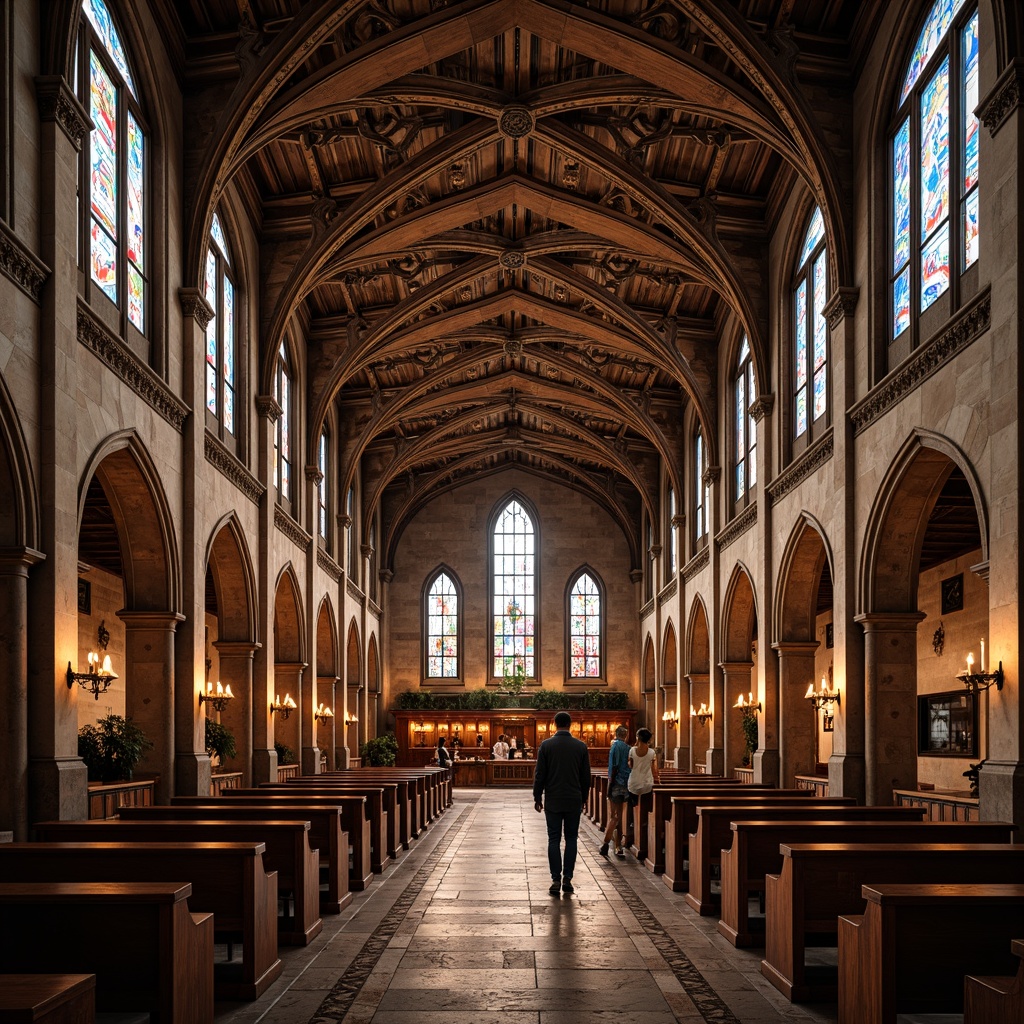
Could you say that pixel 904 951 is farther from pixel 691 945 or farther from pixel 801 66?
pixel 801 66

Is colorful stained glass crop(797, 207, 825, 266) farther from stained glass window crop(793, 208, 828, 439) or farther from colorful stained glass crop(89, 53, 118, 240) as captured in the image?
colorful stained glass crop(89, 53, 118, 240)

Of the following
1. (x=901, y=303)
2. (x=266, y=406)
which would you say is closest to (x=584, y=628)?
(x=266, y=406)

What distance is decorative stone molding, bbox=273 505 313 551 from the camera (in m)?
22.8

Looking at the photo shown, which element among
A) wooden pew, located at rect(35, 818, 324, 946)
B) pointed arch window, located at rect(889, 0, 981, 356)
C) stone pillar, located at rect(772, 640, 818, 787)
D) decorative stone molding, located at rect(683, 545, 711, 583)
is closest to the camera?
wooden pew, located at rect(35, 818, 324, 946)

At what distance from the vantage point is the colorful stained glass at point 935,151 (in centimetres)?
1339

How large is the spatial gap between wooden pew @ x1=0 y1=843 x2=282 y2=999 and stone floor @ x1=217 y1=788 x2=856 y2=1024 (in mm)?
248

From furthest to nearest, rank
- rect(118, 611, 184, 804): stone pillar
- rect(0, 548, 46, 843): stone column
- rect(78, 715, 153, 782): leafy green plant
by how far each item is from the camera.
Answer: rect(118, 611, 184, 804): stone pillar < rect(78, 715, 153, 782): leafy green plant < rect(0, 548, 46, 843): stone column

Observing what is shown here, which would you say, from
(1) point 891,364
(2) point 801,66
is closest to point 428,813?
(1) point 891,364

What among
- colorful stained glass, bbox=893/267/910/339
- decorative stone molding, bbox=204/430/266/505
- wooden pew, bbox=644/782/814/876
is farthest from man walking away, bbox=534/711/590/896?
decorative stone molding, bbox=204/430/266/505

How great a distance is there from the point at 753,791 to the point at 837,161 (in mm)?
8585

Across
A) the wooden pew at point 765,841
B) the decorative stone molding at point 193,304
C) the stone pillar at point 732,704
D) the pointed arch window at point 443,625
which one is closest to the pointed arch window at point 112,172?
the decorative stone molding at point 193,304

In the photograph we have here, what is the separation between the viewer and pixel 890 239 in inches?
603

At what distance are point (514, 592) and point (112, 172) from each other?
2926cm

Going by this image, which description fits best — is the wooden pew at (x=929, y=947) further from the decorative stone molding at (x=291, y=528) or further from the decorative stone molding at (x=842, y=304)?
the decorative stone molding at (x=291, y=528)
